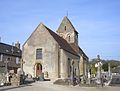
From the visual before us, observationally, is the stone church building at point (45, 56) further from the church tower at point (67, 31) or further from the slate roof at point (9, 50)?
the slate roof at point (9, 50)

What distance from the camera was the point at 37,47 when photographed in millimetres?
50844

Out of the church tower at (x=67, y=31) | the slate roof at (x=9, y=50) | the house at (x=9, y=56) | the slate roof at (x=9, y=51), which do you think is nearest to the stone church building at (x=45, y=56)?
the house at (x=9, y=56)

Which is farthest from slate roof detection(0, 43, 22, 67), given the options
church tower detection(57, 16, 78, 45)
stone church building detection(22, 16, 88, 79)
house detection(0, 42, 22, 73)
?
stone church building detection(22, 16, 88, 79)

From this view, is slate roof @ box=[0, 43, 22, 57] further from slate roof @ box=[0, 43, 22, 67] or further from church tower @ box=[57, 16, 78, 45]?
church tower @ box=[57, 16, 78, 45]

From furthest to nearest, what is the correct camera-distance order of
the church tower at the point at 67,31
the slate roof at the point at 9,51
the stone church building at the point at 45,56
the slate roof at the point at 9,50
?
the church tower at the point at 67,31 < the slate roof at the point at 9,50 < the slate roof at the point at 9,51 < the stone church building at the point at 45,56

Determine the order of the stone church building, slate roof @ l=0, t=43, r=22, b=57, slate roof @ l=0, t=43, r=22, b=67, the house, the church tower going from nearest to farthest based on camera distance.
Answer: the stone church building, the house, slate roof @ l=0, t=43, r=22, b=67, slate roof @ l=0, t=43, r=22, b=57, the church tower

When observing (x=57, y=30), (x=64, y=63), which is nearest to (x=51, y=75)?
(x=64, y=63)

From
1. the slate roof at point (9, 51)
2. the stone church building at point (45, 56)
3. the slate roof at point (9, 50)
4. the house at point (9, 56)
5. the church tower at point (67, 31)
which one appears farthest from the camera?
the church tower at point (67, 31)

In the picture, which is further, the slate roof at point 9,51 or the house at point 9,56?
the slate roof at point 9,51

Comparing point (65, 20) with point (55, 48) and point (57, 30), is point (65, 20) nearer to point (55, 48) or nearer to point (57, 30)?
point (57, 30)

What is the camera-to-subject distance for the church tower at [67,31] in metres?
66.2

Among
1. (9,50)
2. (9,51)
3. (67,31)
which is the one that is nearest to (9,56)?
(9,51)

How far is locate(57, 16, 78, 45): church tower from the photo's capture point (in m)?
66.2

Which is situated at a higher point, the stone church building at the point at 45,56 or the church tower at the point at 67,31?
the church tower at the point at 67,31
